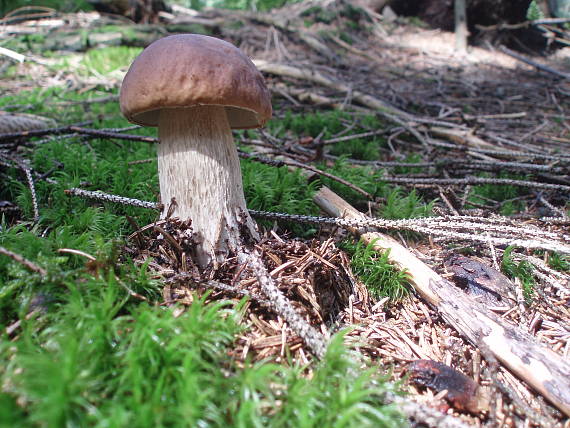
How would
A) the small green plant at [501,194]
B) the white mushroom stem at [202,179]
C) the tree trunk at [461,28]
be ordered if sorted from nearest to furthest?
the white mushroom stem at [202,179] < the small green plant at [501,194] < the tree trunk at [461,28]

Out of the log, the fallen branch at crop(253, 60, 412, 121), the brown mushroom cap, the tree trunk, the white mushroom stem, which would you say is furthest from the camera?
the tree trunk

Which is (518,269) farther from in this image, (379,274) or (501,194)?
(501,194)

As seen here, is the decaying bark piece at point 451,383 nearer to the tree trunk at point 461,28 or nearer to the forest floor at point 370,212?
the forest floor at point 370,212

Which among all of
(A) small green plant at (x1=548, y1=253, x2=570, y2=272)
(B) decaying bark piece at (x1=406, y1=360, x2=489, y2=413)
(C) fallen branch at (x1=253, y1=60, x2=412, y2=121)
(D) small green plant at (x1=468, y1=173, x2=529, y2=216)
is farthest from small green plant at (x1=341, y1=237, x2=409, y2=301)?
(C) fallen branch at (x1=253, y1=60, x2=412, y2=121)

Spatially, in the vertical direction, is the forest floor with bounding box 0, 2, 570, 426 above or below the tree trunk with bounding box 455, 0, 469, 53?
below

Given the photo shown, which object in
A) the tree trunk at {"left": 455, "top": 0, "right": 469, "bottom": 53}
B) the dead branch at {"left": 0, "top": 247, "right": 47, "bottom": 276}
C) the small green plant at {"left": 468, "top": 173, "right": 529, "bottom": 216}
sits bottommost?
the small green plant at {"left": 468, "top": 173, "right": 529, "bottom": 216}

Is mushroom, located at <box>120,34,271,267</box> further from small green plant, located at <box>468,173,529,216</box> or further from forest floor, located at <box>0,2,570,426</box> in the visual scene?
small green plant, located at <box>468,173,529,216</box>

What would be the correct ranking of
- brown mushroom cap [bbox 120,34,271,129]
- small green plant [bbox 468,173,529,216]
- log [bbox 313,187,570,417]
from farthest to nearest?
small green plant [bbox 468,173,529,216] → brown mushroom cap [bbox 120,34,271,129] → log [bbox 313,187,570,417]

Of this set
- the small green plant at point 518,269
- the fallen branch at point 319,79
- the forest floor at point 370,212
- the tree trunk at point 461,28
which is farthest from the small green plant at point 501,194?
the tree trunk at point 461,28
